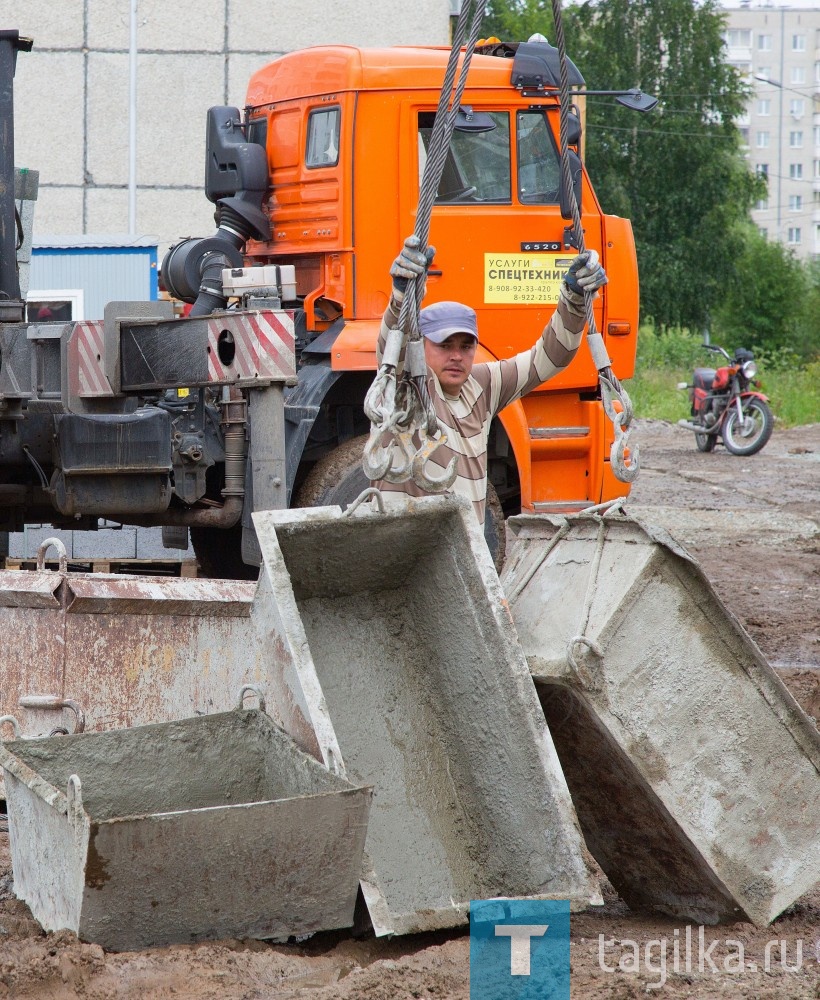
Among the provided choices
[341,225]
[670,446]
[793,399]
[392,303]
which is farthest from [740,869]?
[793,399]

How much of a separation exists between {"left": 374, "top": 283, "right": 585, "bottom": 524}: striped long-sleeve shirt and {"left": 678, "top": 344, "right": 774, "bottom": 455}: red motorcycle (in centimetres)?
1340

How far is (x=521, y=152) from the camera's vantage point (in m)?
6.48

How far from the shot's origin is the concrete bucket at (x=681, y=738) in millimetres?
3344

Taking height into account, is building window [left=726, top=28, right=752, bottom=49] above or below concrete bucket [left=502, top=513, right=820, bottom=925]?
above

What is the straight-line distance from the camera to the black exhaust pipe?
516 centimetres

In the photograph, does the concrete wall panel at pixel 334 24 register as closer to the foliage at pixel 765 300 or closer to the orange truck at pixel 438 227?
the orange truck at pixel 438 227

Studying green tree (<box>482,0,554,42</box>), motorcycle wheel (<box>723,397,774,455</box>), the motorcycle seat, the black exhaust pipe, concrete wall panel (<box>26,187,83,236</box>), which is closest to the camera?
the black exhaust pipe

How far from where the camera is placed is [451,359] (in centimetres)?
385

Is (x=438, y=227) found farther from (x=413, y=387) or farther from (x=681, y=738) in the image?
(x=681, y=738)

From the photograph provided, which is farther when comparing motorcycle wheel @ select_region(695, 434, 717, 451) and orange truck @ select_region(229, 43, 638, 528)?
motorcycle wheel @ select_region(695, 434, 717, 451)

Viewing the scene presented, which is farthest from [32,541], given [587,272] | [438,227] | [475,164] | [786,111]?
[786,111]

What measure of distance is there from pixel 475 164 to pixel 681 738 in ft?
12.4

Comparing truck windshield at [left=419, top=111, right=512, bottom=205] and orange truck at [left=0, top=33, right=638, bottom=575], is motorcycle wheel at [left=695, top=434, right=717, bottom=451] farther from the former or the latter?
truck windshield at [left=419, top=111, right=512, bottom=205]

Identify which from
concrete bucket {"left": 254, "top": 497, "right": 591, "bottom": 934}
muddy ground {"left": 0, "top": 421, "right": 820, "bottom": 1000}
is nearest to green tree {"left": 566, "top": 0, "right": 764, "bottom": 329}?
concrete bucket {"left": 254, "top": 497, "right": 591, "bottom": 934}
